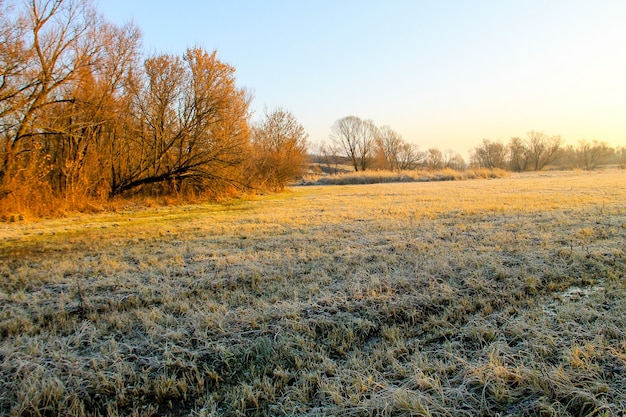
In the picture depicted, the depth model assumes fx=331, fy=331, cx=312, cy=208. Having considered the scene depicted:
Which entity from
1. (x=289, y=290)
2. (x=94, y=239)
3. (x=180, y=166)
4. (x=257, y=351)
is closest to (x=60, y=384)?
(x=257, y=351)

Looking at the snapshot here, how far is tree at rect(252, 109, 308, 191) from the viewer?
24.5 meters

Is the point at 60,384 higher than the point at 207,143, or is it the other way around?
the point at 207,143

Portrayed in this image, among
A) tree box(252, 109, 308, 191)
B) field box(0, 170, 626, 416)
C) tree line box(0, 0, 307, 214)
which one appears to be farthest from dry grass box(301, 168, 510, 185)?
field box(0, 170, 626, 416)

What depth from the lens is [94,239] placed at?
7738 mm

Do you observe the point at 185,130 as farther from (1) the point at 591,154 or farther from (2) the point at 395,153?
(1) the point at 591,154

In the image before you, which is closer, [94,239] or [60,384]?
[60,384]

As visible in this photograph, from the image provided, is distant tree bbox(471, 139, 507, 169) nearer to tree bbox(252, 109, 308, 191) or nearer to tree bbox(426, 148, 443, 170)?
tree bbox(426, 148, 443, 170)

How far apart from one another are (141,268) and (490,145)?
8776cm

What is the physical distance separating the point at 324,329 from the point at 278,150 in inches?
964

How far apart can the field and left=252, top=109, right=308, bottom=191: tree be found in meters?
17.9

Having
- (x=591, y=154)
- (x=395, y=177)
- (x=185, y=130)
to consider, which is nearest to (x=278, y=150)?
(x=185, y=130)

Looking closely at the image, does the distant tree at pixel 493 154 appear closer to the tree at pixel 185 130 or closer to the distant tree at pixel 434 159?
the distant tree at pixel 434 159

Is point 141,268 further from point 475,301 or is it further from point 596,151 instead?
point 596,151

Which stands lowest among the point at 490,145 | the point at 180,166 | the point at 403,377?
the point at 403,377
